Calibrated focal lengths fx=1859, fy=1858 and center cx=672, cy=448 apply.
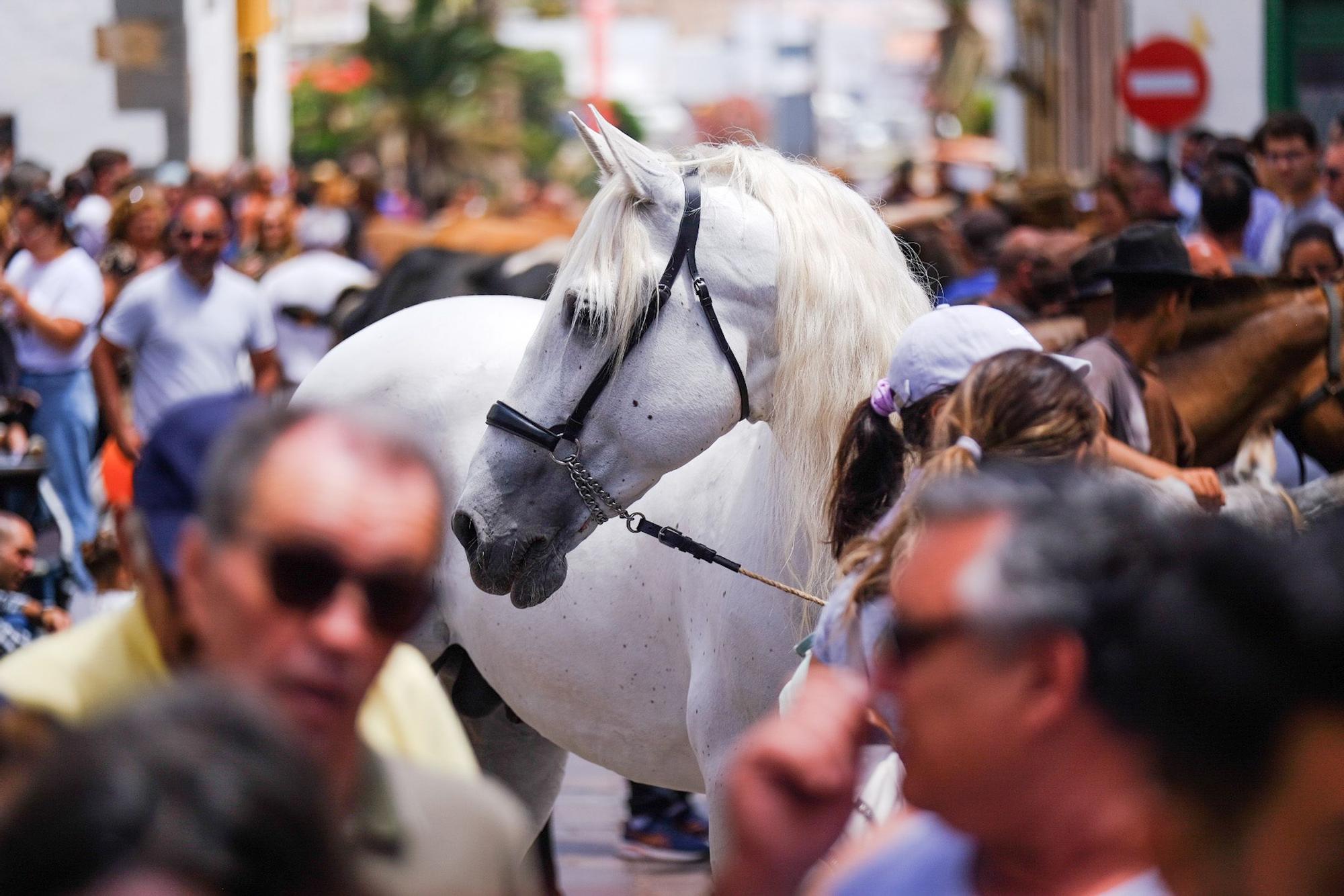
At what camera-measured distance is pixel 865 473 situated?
3.31 meters

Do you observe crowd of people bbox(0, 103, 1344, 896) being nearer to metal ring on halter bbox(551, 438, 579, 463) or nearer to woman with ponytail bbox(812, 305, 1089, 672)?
woman with ponytail bbox(812, 305, 1089, 672)

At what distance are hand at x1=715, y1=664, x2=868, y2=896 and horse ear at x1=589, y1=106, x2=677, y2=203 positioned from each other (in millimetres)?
2239

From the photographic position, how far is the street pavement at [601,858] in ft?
19.4

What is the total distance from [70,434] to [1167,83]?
9256 millimetres

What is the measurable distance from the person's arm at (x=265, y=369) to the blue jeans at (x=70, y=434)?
3.98 feet

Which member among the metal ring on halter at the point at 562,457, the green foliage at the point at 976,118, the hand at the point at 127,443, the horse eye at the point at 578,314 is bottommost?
the green foliage at the point at 976,118

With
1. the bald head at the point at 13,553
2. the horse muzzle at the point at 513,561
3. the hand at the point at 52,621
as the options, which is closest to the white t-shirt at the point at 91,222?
the bald head at the point at 13,553

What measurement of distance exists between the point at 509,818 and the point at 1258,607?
806 mm

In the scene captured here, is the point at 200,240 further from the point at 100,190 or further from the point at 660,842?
the point at 100,190

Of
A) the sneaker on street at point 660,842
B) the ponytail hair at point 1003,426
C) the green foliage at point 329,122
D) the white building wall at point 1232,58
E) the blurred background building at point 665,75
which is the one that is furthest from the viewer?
the green foliage at point 329,122

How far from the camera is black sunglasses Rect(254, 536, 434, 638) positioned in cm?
185

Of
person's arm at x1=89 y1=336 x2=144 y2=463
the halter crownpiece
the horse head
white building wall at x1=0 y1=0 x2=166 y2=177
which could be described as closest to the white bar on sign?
person's arm at x1=89 y1=336 x2=144 y2=463

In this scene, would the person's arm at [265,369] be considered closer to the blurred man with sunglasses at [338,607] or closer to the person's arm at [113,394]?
the person's arm at [113,394]

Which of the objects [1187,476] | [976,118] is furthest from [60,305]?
[976,118]
